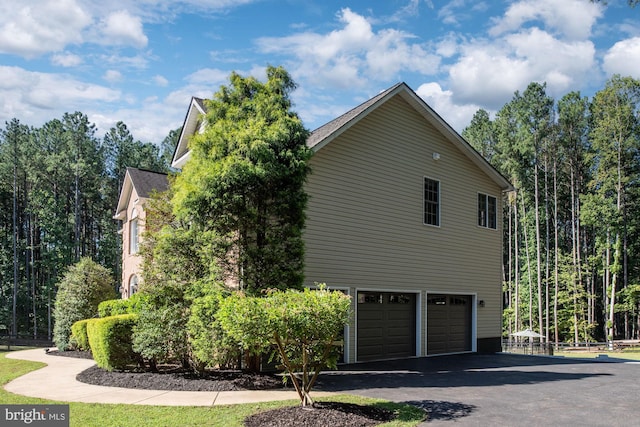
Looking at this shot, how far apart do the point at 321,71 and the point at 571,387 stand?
389 inches

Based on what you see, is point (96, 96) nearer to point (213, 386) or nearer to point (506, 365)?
point (213, 386)

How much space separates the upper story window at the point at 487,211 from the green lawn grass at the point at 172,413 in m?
11.3

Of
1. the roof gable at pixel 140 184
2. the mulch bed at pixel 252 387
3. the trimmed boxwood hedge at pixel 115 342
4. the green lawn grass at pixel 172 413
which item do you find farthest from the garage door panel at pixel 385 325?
the roof gable at pixel 140 184

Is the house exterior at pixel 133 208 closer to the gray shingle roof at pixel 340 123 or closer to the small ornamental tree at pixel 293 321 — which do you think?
the gray shingle roof at pixel 340 123

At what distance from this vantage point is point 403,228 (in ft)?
51.1

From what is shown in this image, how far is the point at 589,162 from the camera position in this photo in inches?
1430

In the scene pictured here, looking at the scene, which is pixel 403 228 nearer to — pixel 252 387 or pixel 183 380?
pixel 252 387

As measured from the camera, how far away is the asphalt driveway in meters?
7.98

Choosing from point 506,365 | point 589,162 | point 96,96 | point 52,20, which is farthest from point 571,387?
point 589,162

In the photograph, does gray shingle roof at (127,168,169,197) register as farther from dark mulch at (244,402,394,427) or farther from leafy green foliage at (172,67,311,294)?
dark mulch at (244,402,394,427)

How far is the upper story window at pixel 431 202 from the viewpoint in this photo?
54.3 feet
